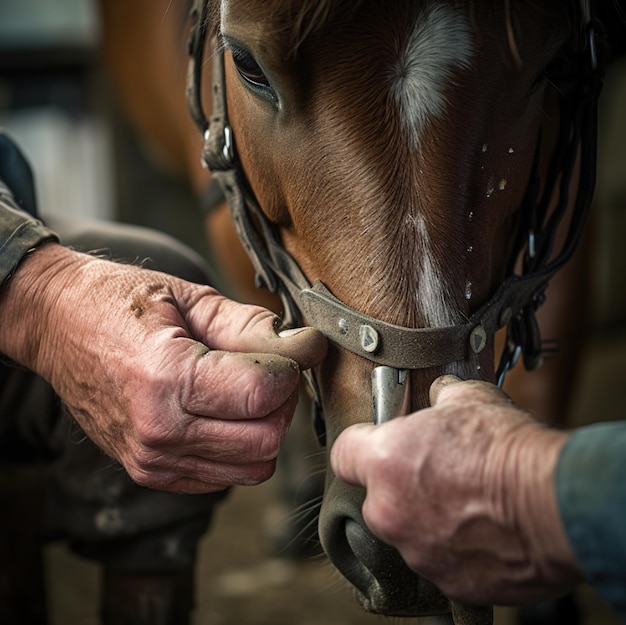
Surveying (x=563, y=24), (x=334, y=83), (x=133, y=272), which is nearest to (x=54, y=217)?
(x=133, y=272)

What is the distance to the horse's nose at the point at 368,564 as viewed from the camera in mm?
835

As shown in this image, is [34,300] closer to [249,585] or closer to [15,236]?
[15,236]

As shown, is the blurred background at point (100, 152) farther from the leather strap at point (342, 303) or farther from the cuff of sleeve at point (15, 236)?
the cuff of sleeve at point (15, 236)

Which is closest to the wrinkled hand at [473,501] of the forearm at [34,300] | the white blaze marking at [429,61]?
the white blaze marking at [429,61]

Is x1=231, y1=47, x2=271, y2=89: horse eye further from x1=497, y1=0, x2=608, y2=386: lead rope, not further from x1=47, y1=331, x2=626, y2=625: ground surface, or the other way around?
x1=47, y1=331, x2=626, y2=625: ground surface

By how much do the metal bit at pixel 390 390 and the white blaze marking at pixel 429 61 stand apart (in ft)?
0.74

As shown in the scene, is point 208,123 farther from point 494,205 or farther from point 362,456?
point 362,456

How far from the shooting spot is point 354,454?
71 cm

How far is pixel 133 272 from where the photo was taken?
3.00 ft

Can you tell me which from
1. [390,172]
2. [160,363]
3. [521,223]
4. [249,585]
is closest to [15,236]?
[160,363]

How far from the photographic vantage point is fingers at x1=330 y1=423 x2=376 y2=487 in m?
0.70

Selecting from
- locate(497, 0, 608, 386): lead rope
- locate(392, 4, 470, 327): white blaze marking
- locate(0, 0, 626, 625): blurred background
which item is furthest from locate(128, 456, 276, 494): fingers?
locate(0, 0, 626, 625): blurred background

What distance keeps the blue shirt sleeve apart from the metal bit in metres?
0.21

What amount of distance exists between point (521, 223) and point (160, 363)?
19.1 inches
